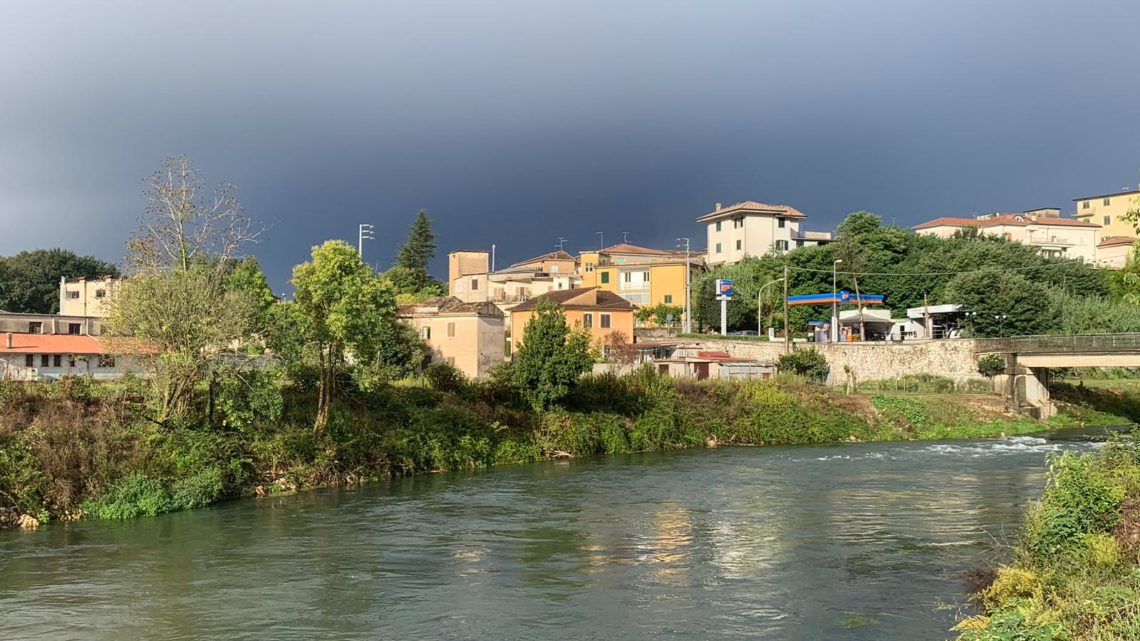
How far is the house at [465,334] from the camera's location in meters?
60.7

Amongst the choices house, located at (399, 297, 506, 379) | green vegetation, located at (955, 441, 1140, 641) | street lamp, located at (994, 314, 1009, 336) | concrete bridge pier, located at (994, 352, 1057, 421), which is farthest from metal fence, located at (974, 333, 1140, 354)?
green vegetation, located at (955, 441, 1140, 641)

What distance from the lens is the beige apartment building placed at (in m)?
117

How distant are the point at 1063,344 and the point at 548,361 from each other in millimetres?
33644

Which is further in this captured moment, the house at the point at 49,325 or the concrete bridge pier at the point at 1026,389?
the house at the point at 49,325

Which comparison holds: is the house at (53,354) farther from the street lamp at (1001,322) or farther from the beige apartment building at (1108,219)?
the beige apartment building at (1108,219)

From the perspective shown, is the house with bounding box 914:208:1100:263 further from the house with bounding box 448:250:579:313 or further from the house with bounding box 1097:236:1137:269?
the house with bounding box 448:250:579:313

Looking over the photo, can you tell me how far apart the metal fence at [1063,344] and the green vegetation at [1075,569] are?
39.7m

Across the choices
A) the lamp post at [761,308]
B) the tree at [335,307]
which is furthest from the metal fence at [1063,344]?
the tree at [335,307]

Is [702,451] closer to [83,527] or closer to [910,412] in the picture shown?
[910,412]

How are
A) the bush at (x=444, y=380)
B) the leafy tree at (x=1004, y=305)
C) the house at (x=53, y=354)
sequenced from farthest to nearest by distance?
the leafy tree at (x=1004, y=305), the house at (x=53, y=354), the bush at (x=444, y=380)

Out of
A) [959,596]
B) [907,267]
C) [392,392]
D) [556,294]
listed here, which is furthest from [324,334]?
[907,267]

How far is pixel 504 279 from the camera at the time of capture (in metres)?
107

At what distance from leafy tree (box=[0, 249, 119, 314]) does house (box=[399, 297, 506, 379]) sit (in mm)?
58195

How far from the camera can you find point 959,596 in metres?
16.8
